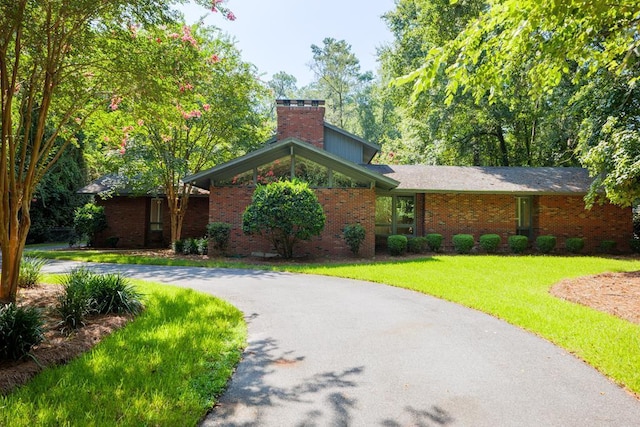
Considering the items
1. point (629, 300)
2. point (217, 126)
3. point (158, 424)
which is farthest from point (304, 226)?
point (158, 424)

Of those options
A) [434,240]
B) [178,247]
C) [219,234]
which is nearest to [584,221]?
[434,240]

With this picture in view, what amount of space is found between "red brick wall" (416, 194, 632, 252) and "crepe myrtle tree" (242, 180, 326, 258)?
6.66 metres

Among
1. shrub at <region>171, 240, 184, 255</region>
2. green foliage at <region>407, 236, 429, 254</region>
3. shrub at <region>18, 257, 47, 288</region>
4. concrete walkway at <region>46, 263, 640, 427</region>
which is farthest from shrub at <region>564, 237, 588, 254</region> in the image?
shrub at <region>18, 257, 47, 288</region>

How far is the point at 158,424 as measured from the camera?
2.70 meters

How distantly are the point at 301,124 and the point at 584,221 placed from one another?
14145 millimetres

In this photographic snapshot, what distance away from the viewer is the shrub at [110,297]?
5402 mm

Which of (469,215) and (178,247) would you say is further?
(469,215)

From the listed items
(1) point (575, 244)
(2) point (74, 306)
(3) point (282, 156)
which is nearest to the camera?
(2) point (74, 306)

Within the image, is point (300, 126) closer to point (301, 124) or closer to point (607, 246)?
point (301, 124)

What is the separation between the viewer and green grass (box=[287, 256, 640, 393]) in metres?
4.32

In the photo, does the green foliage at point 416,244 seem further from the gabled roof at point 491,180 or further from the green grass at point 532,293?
the gabled roof at point 491,180

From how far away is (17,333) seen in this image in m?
3.64

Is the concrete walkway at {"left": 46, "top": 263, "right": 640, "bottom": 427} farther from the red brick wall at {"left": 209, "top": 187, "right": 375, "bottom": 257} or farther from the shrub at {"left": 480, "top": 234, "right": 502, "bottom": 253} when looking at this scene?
the shrub at {"left": 480, "top": 234, "right": 502, "bottom": 253}

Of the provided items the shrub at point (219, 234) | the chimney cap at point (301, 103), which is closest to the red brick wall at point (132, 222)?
the shrub at point (219, 234)
